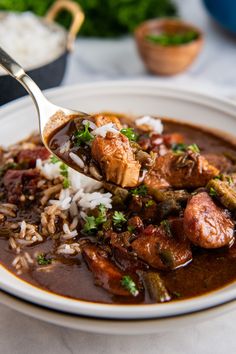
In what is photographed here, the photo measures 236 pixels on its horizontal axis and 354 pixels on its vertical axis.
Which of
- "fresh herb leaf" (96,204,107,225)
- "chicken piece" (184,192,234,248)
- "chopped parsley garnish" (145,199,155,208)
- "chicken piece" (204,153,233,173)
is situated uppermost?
"chicken piece" (184,192,234,248)

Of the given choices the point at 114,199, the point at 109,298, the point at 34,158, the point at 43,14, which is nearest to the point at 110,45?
the point at 43,14

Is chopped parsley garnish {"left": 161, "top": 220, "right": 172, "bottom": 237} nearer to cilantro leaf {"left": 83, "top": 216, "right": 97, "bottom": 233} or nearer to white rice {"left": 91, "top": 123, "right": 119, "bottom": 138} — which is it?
cilantro leaf {"left": 83, "top": 216, "right": 97, "bottom": 233}

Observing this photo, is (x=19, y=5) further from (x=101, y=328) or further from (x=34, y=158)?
(x=101, y=328)

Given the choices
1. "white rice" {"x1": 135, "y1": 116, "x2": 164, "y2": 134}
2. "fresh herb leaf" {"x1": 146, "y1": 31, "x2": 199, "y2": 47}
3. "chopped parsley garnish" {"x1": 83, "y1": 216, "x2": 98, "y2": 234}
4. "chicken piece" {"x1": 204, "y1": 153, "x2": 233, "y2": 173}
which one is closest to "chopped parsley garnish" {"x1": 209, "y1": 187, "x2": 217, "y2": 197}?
"chicken piece" {"x1": 204, "y1": 153, "x2": 233, "y2": 173}

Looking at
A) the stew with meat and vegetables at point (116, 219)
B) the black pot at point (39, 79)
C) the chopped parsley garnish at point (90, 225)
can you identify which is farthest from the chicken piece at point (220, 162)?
the black pot at point (39, 79)

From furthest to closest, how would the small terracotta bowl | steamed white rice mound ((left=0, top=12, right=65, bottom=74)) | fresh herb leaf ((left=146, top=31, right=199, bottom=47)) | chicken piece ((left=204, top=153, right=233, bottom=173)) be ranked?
fresh herb leaf ((left=146, top=31, right=199, bottom=47)) → the small terracotta bowl → steamed white rice mound ((left=0, top=12, right=65, bottom=74)) → chicken piece ((left=204, top=153, right=233, bottom=173))

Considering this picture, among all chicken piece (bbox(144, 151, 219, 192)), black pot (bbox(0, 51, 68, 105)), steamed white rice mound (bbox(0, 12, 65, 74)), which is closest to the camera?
chicken piece (bbox(144, 151, 219, 192))
